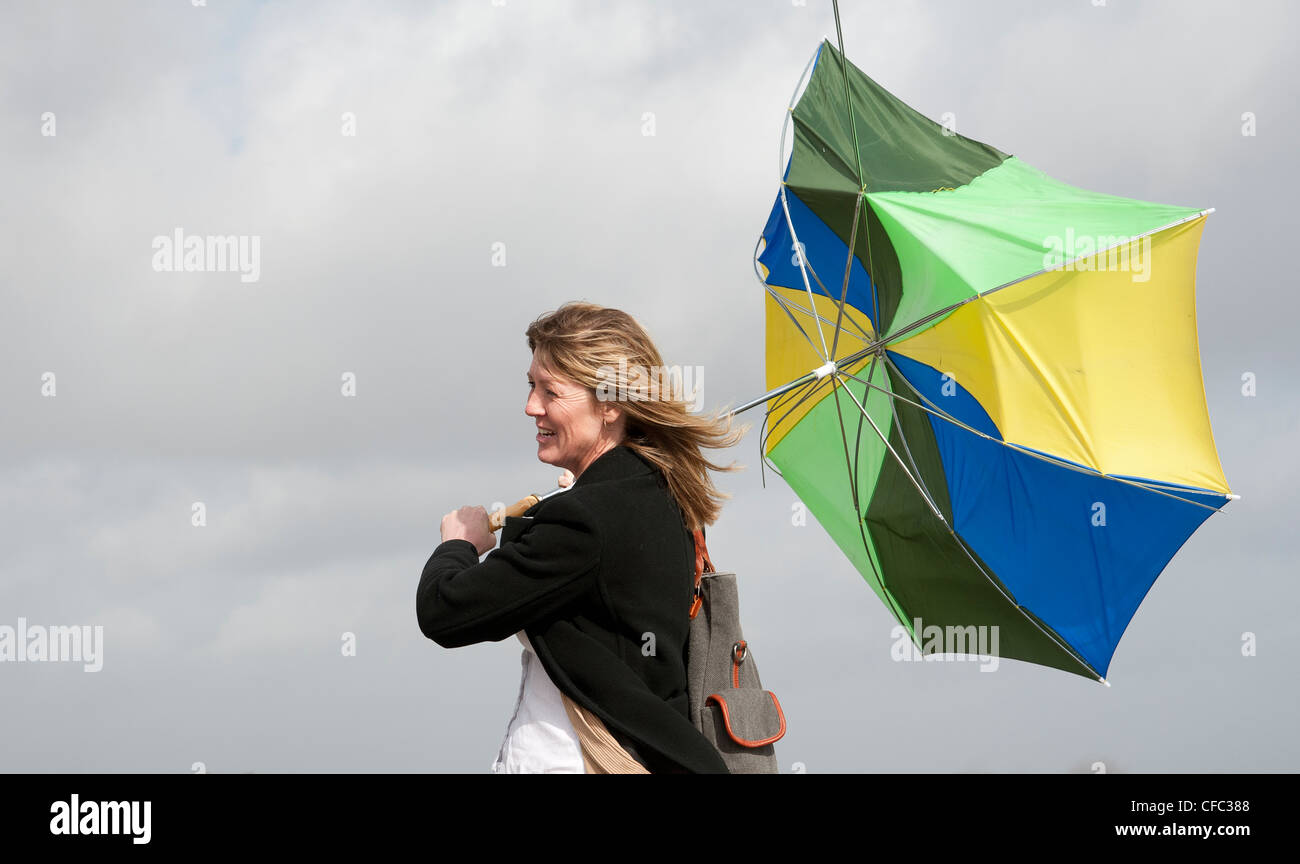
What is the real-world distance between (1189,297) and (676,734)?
2.88 meters

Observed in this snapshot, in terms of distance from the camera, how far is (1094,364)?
14.0ft

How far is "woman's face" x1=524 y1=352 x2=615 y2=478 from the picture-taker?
128 inches

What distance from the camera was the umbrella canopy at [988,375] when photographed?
4.25 metres

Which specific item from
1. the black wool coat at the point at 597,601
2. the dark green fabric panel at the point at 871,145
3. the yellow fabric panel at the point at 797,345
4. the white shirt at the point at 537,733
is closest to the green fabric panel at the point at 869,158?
the dark green fabric panel at the point at 871,145

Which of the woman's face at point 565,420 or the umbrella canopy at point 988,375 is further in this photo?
the umbrella canopy at point 988,375

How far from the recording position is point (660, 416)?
130 inches

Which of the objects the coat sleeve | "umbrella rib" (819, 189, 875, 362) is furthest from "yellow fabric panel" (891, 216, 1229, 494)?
the coat sleeve

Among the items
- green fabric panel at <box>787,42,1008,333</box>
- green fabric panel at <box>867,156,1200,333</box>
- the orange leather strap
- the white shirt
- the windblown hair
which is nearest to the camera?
the white shirt

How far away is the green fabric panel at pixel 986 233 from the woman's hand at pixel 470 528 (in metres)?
2.05

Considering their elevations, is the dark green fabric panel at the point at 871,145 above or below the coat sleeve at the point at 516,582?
above

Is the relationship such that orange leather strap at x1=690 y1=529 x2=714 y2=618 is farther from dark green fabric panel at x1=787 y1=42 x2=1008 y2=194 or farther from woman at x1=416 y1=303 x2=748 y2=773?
dark green fabric panel at x1=787 y1=42 x2=1008 y2=194

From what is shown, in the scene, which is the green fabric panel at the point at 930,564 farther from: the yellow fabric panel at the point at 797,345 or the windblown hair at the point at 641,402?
the windblown hair at the point at 641,402

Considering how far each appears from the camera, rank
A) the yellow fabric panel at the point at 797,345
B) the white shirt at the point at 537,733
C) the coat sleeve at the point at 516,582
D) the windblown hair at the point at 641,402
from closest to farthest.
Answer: the coat sleeve at the point at 516,582
the white shirt at the point at 537,733
the windblown hair at the point at 641,402
the yellow fabric panel at the point at 797,345
